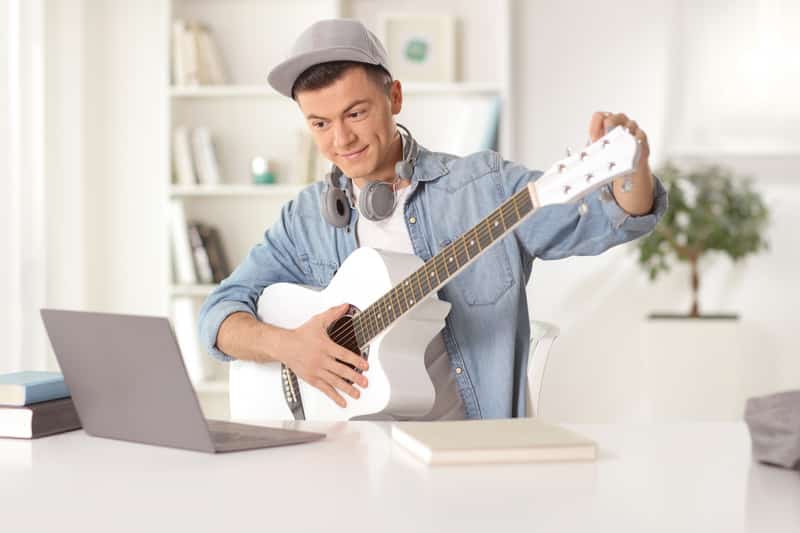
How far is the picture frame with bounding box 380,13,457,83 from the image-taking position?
13.5 ft

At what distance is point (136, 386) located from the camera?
4.63 feet

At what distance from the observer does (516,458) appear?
1.27 metres

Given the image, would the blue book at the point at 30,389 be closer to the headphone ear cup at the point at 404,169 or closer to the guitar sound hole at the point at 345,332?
the guitar sound hole at the point at 345,332

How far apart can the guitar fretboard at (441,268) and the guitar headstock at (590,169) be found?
53 millimetres

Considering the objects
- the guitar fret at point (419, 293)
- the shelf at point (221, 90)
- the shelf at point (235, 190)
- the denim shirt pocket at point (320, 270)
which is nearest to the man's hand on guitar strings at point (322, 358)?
the guitar fret at point (419, 293)

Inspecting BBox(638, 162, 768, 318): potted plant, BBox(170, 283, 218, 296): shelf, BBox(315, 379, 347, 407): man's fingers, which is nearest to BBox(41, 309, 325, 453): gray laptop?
BBox(315, 379, 347, 407): man's fingers

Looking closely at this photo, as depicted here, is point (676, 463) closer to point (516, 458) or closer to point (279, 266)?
point (516, 458)

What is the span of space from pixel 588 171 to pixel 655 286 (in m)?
2.87

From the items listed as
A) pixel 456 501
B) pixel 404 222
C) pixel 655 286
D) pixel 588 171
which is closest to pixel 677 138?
pixel 655 286

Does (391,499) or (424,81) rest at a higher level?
(424,81)

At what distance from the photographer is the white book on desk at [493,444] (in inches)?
49.8

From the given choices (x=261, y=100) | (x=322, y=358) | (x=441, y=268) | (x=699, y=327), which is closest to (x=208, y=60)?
(x=261, y=100)

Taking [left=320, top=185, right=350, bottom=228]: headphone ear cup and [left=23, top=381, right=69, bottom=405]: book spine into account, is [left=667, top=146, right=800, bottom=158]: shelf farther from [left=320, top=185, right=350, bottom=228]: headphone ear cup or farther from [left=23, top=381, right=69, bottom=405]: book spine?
[left=23, top=381, right=69, bottom=405]: book spine

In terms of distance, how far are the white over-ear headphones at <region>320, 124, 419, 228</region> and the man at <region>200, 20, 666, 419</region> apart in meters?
0.01
